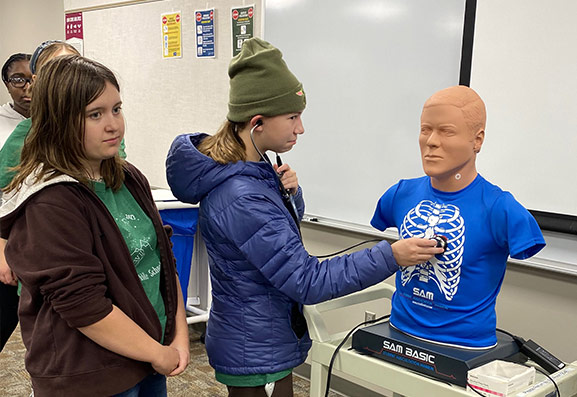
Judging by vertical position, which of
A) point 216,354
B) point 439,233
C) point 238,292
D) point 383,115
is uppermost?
point 383,115

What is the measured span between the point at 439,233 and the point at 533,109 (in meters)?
0.69

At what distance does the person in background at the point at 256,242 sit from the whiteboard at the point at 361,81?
0.80 meters

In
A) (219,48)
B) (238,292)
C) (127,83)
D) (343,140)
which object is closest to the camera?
(238,292)

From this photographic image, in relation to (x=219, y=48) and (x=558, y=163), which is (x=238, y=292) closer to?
(x=558, y=163)

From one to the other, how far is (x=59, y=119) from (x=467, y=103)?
2.64 feet

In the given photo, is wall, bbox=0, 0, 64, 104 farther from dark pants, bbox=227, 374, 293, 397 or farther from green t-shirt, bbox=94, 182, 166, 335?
dark pants, bbox=227, 374, 293, 397

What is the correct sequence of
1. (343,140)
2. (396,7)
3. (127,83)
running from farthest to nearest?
(127,83) → (343,140) → (396,7)

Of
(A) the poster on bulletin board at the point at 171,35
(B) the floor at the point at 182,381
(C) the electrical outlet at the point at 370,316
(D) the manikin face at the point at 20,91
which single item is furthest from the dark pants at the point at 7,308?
(A) the poster on bulletin board at the point at 171,35

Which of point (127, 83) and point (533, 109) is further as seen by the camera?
point (127, 83)

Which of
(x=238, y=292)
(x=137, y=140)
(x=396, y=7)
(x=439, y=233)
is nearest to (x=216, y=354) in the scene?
(x=238, y=292)

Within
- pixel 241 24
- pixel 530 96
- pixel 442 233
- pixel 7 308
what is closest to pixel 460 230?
pixel 442 233

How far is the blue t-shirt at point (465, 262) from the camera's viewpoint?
3.99 feet

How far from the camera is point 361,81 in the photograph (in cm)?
226

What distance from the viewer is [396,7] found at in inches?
83.6
